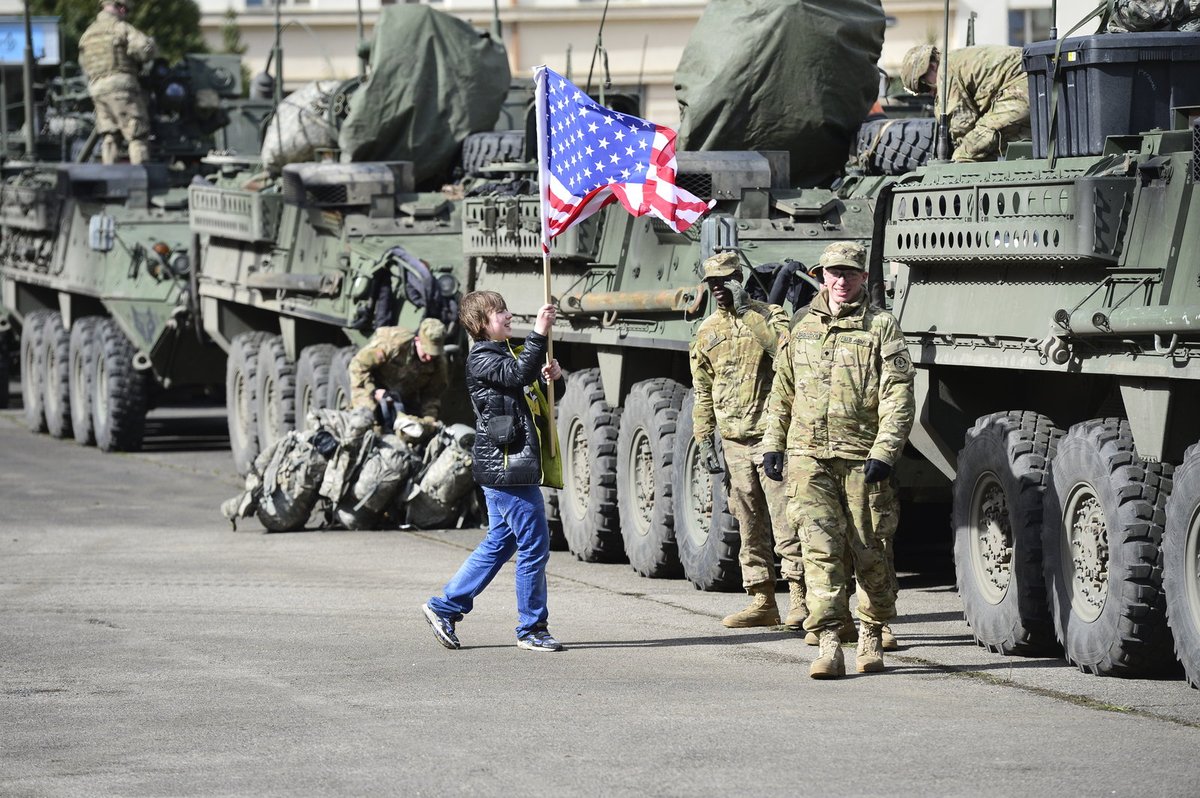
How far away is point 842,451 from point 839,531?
31 cm

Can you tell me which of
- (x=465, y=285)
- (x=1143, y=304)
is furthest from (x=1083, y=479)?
(x=465, y=285)

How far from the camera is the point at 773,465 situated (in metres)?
9.52

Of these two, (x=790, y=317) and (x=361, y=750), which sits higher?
(x=790, y=317)

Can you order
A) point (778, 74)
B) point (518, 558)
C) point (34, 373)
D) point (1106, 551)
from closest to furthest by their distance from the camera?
1. point (1106, 551)
2. point (518, 558)
3. point (778, 74)
4. point (34, 373)

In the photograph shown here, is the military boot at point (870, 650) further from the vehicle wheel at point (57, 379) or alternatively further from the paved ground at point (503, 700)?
the vehicle wheel at point (57, 379)

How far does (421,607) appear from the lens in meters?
11.6

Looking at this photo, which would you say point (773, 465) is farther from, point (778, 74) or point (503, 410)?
point (778, 74)

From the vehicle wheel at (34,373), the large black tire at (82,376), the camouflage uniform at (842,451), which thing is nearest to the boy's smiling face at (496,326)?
the camouflage uniform at (842,451)

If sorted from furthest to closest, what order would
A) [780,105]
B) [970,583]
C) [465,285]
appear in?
[465,285]
[780,105]
[970,583]

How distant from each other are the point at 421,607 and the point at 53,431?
502 inches

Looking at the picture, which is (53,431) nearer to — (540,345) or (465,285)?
(465,285)

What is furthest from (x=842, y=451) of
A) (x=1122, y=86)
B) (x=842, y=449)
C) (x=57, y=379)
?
(x=57, y=379)

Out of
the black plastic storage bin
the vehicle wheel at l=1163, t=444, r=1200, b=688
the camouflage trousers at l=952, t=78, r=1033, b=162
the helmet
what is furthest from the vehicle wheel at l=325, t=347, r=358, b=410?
the vehicle wheel at l=1163, t=444, r=1200, b=688

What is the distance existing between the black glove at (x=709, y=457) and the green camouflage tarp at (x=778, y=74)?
3538 mm
